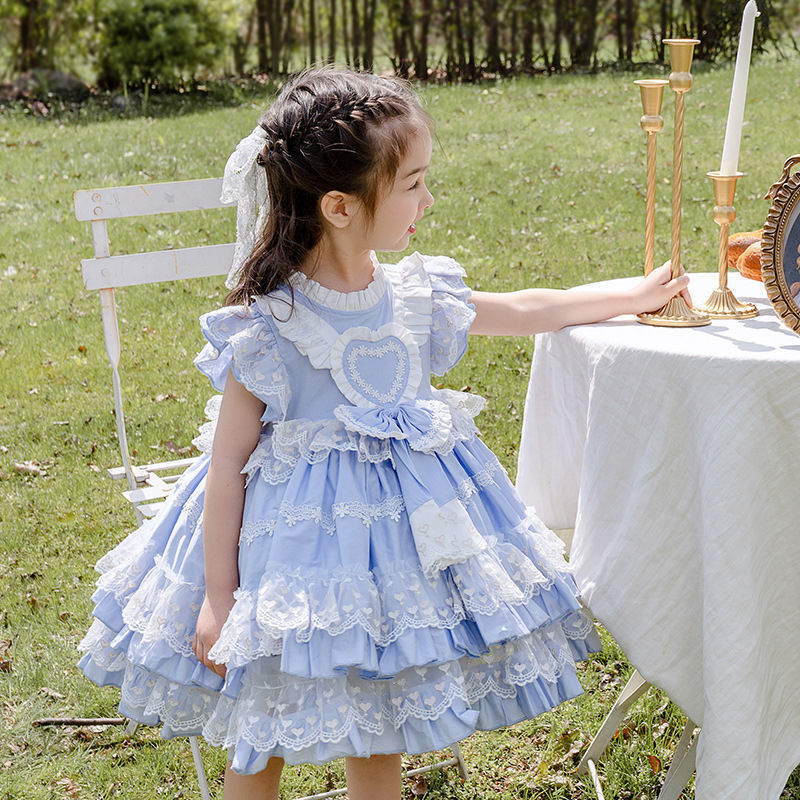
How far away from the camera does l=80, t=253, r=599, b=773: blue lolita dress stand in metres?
1.73

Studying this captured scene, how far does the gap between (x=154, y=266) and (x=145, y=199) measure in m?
0.17

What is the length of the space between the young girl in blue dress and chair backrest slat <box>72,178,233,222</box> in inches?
31.1

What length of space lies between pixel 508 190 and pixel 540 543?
20.0 feet

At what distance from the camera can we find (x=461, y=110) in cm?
1043

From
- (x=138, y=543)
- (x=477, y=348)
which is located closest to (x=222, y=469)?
(x=138, y=543)

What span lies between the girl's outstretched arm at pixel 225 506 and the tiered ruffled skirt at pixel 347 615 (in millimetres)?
29

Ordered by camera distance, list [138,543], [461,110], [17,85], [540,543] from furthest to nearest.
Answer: [17,85]
[461,110]
[138,543]
[540,543]

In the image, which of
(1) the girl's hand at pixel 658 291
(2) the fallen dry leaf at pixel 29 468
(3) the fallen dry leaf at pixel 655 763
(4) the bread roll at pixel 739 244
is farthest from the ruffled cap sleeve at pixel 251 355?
(2) the fallen dry leaf at pixel 29 468

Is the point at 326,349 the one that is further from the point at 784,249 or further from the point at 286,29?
the point at 286,29

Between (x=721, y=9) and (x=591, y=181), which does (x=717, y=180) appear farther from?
(x=721, y=9)

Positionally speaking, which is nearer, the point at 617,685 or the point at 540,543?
the point at 540,543

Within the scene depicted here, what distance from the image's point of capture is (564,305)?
2.06m

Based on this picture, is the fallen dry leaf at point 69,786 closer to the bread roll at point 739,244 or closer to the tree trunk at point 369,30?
the bread roll at point 739,244

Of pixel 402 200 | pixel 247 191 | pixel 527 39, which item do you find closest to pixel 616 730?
pixel 402 200
